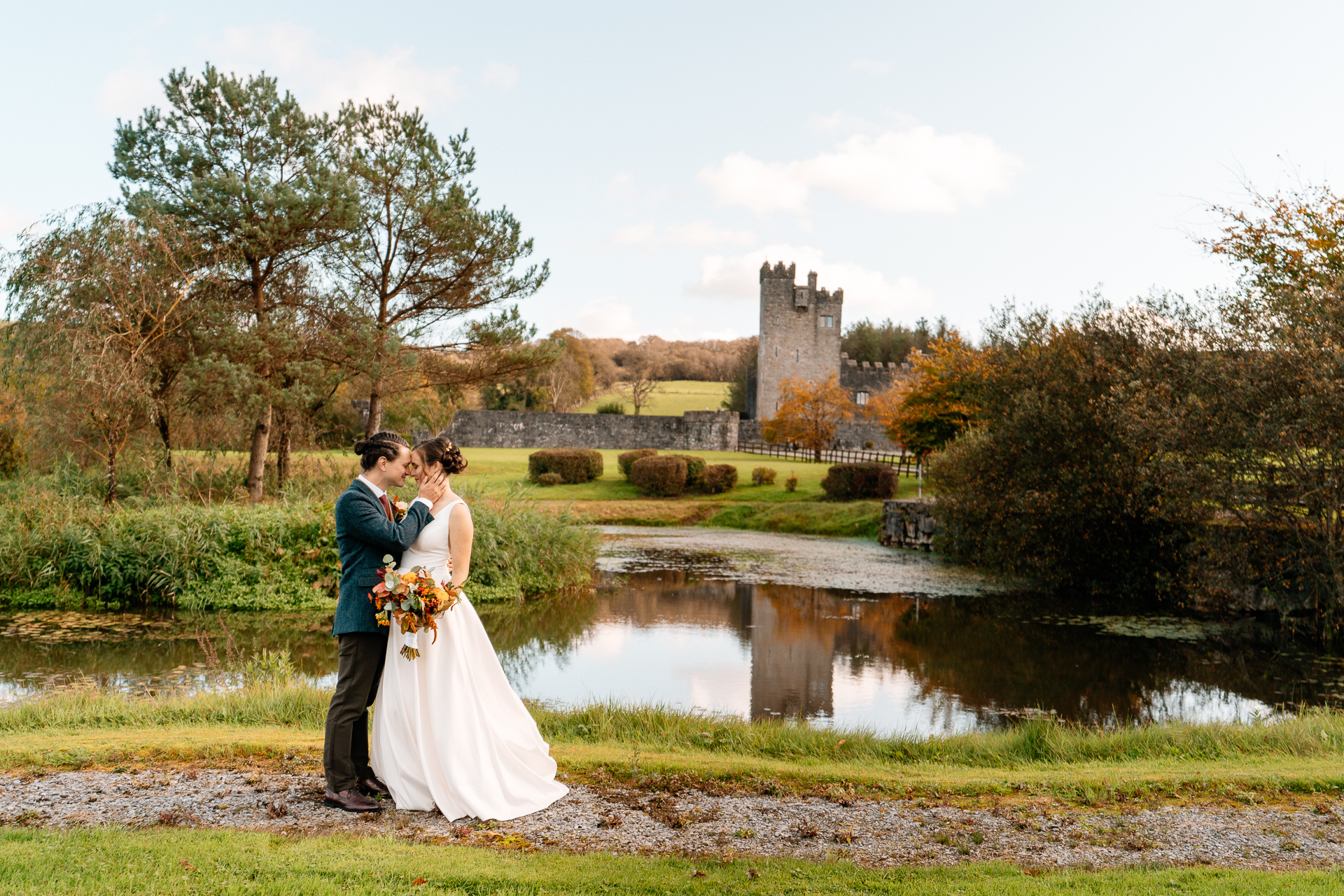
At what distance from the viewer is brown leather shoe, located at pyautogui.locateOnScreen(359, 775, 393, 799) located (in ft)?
14.7

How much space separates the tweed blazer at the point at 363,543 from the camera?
4.25 metres

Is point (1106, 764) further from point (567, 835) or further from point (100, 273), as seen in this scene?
point (100, 273)

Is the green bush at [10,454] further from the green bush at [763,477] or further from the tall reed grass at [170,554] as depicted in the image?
the green bush at [763,477]

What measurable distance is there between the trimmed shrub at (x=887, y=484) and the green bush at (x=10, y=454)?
21.8 metres

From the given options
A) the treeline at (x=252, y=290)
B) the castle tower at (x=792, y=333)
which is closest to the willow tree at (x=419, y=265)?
the treeline at (x=252, y=290)

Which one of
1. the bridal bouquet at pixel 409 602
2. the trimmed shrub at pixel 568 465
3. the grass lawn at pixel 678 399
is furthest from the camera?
the grass lawn at pixel 678 399

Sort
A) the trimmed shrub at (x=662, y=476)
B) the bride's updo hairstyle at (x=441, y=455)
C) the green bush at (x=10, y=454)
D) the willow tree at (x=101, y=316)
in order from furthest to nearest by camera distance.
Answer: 1. the trimmed shrub at (x=662, y=476)
2. the green bush at (x=10, y=454)
3. the willow tree at (x=101, y=316)
4. the bride's updo hairstyle at (x=441, y=455)

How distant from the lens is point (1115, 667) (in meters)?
10.5

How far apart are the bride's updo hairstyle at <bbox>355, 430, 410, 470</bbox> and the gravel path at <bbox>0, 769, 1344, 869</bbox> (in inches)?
64.9

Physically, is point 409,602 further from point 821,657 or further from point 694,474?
point 694,474

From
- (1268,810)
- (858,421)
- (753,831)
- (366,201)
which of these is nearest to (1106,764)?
Result: (1268,810)

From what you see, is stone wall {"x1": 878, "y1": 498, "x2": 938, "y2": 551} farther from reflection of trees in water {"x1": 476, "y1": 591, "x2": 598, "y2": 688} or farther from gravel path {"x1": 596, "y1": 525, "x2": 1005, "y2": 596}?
reflection of trees in water {"x1": 476, "y1": 591, "x2": 598, "y2": 688}

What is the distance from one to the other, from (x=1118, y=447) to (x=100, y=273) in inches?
670

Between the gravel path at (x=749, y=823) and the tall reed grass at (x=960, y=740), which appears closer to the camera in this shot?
the gravel path at (x=749, y=823)
